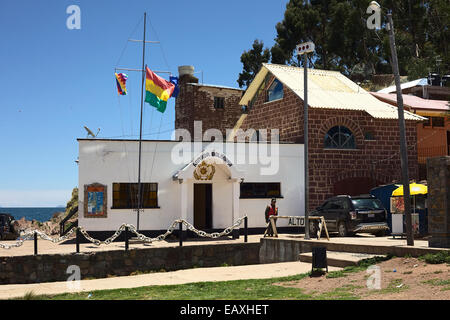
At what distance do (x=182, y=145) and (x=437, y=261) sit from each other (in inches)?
568

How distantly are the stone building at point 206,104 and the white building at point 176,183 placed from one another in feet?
50.6

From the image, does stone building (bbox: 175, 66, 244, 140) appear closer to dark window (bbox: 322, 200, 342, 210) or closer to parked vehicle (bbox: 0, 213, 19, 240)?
parked vehicle (bbox: 0, 213, 19, 240)

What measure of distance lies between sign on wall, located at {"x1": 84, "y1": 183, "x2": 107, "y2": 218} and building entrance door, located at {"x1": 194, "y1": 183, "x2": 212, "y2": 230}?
14.7 feet

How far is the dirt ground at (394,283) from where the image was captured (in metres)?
10.1

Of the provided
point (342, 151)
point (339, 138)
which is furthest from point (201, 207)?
point (339, 138)

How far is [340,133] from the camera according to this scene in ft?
92.2

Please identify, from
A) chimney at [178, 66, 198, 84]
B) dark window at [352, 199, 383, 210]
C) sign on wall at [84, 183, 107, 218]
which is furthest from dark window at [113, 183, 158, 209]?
chimney at [178, 66, 198, 84]

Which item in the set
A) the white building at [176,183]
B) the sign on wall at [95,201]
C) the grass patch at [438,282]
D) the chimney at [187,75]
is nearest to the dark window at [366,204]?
the white building at [176,183]

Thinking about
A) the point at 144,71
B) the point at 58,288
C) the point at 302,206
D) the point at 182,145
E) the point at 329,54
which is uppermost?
the point at 329,54

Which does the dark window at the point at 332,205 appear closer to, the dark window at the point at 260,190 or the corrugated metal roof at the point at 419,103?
the dark window at the point at 260,190

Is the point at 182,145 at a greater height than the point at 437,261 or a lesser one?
greater

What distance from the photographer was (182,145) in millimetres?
25250
